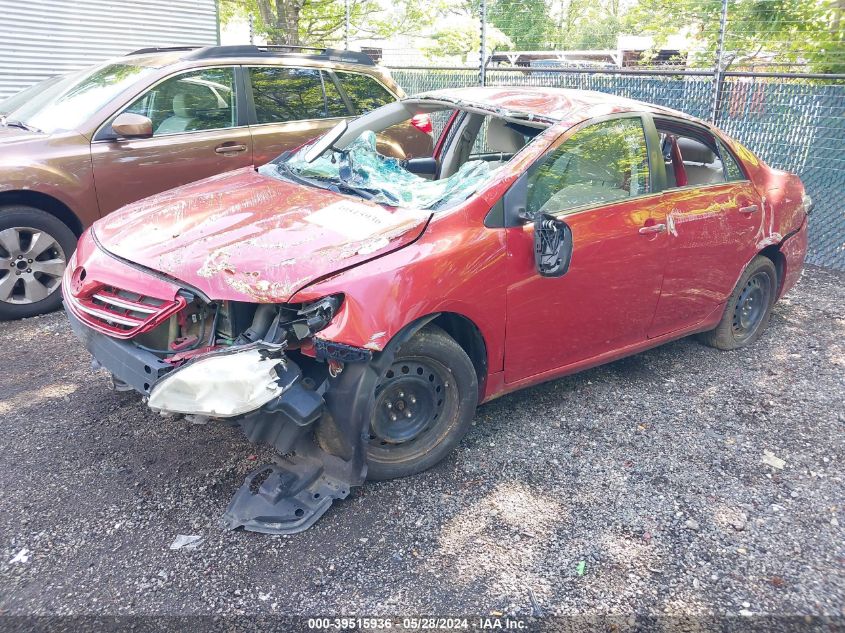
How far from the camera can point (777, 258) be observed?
528 centimetres

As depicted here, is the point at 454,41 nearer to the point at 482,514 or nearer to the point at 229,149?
the point at 229,149

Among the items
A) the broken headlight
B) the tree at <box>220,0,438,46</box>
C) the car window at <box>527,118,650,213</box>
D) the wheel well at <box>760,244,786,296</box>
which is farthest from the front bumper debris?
the tree at <box>220,0,438,46</box>

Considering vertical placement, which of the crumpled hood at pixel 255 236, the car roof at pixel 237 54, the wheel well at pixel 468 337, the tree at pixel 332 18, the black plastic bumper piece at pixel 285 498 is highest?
the tree at pixel 332 18

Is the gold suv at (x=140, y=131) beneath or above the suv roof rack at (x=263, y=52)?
beneath

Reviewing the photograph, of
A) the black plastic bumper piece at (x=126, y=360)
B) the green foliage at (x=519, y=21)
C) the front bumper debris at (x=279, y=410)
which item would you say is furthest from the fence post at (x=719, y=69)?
the black plastic bumper piece at (x=126, y=360)

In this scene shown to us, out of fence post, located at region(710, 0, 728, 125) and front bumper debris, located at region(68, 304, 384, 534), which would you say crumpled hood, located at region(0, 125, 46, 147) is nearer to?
front bumper debris, located at region(68, 304, 384, 534)

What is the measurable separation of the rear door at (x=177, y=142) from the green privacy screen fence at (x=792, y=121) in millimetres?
4726

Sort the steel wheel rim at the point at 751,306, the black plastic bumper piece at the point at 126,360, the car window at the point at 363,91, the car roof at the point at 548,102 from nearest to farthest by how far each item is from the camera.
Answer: the black plastic bumper piece at the point at 126,360
the car roof at the point at 548,102
the steel wheel rim at the point at 751,306
the car window at the point at 363,91

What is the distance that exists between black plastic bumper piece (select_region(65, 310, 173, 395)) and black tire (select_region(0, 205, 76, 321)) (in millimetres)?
2373

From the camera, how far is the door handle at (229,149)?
19.9ft

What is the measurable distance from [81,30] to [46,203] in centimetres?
786

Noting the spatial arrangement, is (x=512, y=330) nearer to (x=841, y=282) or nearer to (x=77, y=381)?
(x=77, y=381)

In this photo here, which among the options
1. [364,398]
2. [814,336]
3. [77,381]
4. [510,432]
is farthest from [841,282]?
[77,381]

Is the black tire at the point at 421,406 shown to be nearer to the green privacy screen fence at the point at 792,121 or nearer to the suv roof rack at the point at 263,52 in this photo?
the suv roof rack at the point at 263,52
